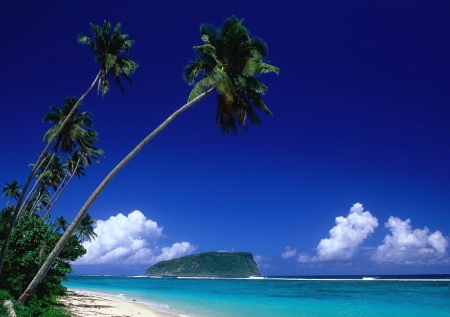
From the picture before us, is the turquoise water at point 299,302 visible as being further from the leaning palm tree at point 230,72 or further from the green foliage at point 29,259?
the leaning palm tree at point 230,72

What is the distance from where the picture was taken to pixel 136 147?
1160 cm

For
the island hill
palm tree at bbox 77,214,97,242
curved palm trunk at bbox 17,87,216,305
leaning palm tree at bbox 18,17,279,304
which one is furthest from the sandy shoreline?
the island hill

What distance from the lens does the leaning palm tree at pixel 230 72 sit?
12227mm

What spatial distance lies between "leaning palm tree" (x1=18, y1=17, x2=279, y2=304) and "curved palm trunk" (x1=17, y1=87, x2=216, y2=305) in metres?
0.03

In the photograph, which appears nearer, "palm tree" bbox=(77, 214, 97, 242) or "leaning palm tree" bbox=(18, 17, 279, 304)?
"leaning palm tree" bbox=(18, 17, 279, 304)

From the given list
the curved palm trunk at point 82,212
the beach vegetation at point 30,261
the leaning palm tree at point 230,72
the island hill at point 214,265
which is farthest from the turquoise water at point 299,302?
the island hill at point 214,265

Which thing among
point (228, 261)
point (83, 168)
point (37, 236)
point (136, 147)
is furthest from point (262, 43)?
point (228, 261)

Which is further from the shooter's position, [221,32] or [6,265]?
[221,32]

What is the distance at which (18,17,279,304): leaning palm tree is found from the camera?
40.1 ft

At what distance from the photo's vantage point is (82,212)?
1045 cm

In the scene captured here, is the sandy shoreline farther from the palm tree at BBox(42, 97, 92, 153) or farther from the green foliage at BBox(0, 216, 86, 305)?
the palm tree at BBox(42, 97, 92, 153)

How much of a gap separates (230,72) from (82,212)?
742 centimetres

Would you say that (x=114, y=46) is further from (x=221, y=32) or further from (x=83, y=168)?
(x=83, y=168)

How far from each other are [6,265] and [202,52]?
10.7 meters
